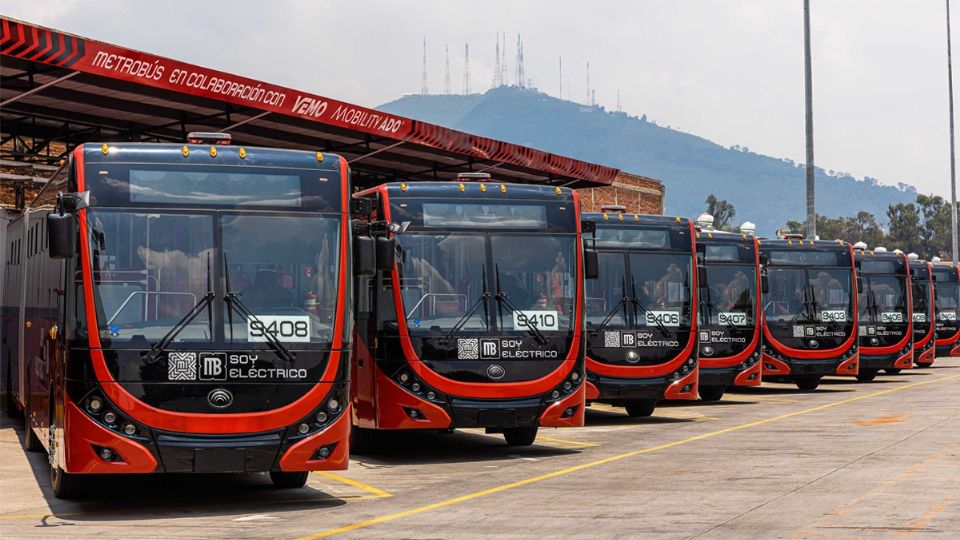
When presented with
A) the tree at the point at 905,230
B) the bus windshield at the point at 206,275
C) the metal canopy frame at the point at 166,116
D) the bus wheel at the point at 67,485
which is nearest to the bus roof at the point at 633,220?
the metal canopy frame at the point at 166,116

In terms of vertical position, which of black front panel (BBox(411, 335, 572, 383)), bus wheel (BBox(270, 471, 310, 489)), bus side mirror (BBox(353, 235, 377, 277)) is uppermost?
bus side mirror (BBox(353, 235, 377, 277))

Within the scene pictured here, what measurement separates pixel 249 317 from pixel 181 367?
716 mm

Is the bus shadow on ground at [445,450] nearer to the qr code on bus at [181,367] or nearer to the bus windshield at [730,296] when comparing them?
the qr code on bus at [181,367]

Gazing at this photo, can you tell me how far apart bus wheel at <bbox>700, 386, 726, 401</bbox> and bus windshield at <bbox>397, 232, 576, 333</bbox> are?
1169cm

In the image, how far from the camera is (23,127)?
25.3 m

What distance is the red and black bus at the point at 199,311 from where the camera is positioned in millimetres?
12055

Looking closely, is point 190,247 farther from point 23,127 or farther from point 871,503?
point 23,127

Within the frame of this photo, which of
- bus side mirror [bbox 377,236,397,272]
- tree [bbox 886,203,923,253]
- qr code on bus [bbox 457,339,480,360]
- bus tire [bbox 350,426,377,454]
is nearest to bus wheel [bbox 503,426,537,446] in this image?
bus tire [bbox 350,426,377,454]

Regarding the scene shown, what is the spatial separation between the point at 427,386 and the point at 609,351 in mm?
5749

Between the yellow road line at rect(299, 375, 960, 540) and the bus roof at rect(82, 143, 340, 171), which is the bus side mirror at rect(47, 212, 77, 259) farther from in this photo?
the yellow road line at rect(299, 375, 960, 540)

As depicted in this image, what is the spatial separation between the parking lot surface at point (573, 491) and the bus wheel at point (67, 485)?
91 millimetres

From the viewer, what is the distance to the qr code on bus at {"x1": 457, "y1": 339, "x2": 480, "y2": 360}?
651 inches

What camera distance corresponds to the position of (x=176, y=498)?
536 inches

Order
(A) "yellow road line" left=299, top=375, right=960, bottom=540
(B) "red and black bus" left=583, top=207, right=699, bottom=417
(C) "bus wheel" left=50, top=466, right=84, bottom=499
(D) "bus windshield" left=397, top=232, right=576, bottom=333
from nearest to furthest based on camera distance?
(A) "yellow road line" left=299, top=375, right=960, bottom=540
(C) "bus wheel" left=50, top=466, right=84, bottom=499
(D) "bus windshield" left=397, top=232, right=576, bottom=333
(B) "red and black bus" left=583, top=207, right=699, bottom=417
